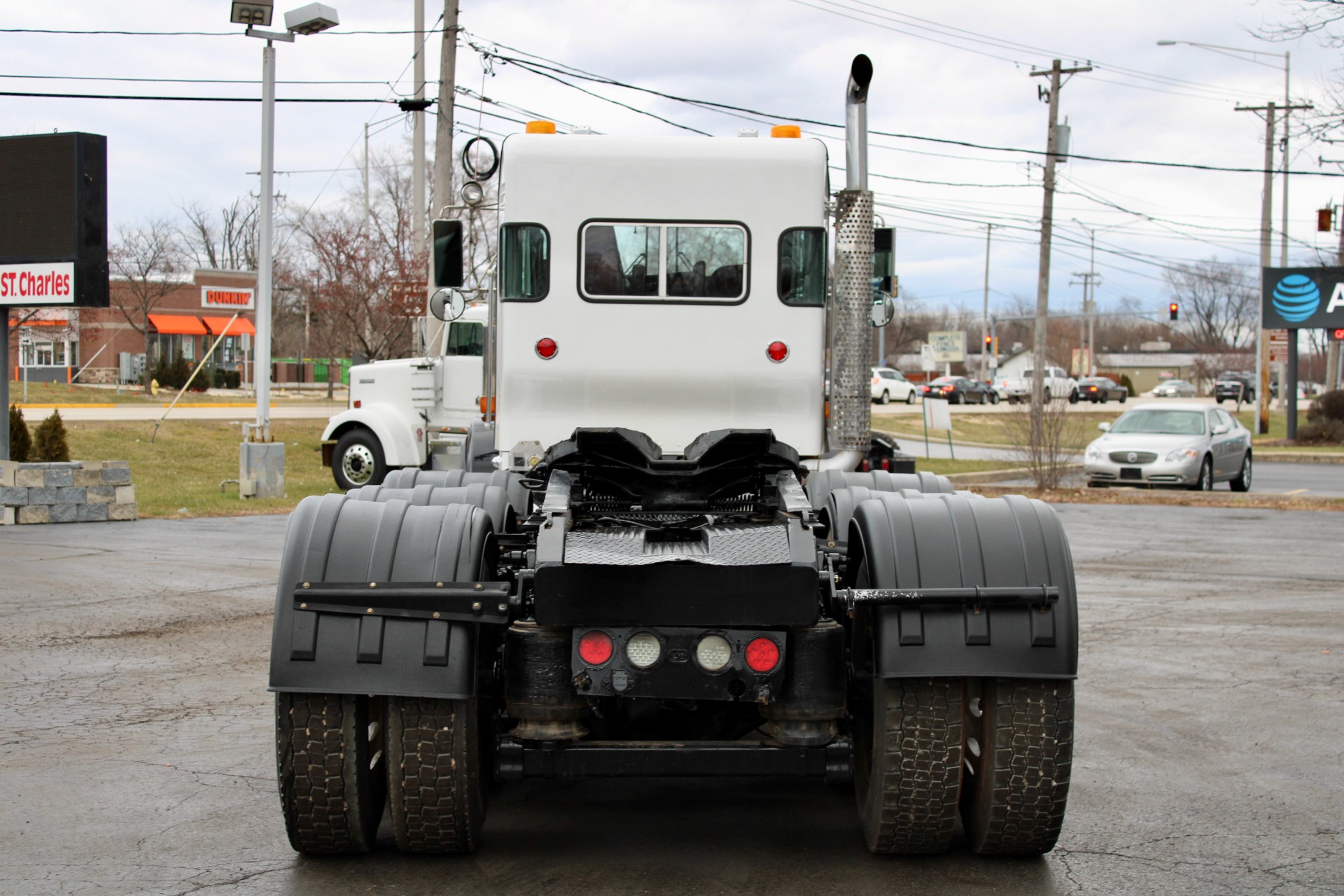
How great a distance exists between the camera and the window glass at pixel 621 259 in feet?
22.2

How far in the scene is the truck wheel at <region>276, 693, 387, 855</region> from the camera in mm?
4379

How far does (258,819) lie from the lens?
16.9ft

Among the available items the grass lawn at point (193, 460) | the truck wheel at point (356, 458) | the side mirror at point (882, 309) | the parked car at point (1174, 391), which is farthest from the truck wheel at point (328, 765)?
the parked car at point (1174, 391)

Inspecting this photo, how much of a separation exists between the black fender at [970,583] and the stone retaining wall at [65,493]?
14.1 meters

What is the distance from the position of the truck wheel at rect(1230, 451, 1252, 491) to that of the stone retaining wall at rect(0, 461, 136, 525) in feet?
60.4

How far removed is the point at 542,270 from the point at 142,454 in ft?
63.1

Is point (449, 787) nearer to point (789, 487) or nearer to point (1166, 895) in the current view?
point (789, 487)

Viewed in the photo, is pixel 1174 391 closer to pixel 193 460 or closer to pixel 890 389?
pixel 890 389

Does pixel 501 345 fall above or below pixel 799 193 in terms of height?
below

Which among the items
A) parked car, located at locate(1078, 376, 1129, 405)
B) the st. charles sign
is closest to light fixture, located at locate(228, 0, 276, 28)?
the st. charles sign

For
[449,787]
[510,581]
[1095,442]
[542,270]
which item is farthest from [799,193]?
[1095,442]

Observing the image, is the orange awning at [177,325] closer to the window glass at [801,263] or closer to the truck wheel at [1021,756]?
the window glass at [801,263]

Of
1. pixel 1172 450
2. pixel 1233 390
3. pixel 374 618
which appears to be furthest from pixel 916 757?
pixel 1233 390

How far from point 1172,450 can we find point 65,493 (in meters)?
17.1
